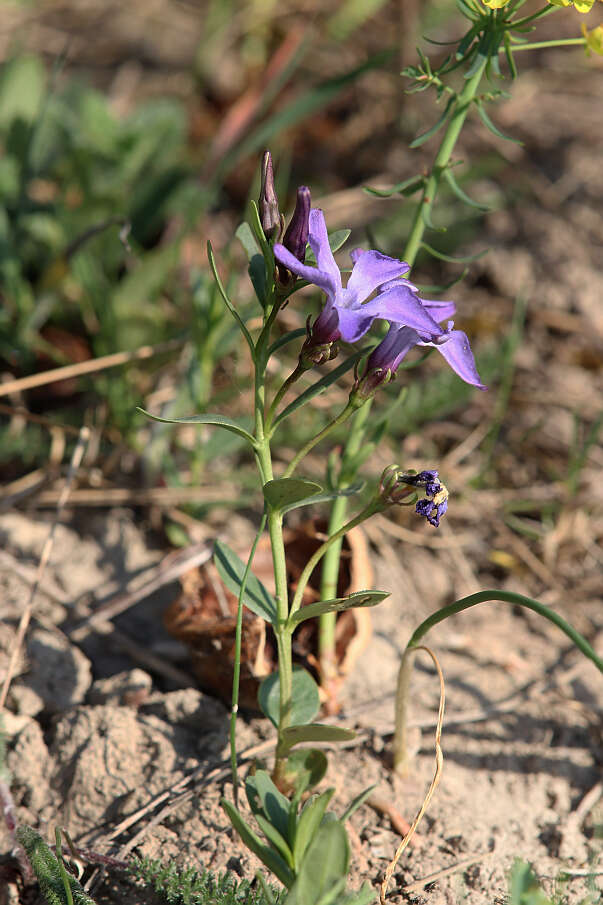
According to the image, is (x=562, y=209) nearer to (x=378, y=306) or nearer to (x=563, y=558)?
(x=563, y=558)

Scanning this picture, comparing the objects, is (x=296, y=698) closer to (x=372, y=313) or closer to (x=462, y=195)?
(x=372, y=313)

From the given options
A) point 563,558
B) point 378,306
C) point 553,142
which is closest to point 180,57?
point 553,142

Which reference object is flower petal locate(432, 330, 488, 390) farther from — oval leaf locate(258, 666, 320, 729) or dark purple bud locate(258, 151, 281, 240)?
oval leaf locate(258, 666, 320, 729)

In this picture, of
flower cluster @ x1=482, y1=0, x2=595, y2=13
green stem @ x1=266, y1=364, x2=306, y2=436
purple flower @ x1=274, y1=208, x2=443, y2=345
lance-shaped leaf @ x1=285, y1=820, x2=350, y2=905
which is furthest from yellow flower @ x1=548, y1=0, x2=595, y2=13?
lance-shaped leaf @ x1=285, y1=820, x2=350, y2=905

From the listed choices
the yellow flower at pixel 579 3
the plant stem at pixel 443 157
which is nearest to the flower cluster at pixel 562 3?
the yellow flower at pixel 579 3

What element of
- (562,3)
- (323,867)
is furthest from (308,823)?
(562,3)
